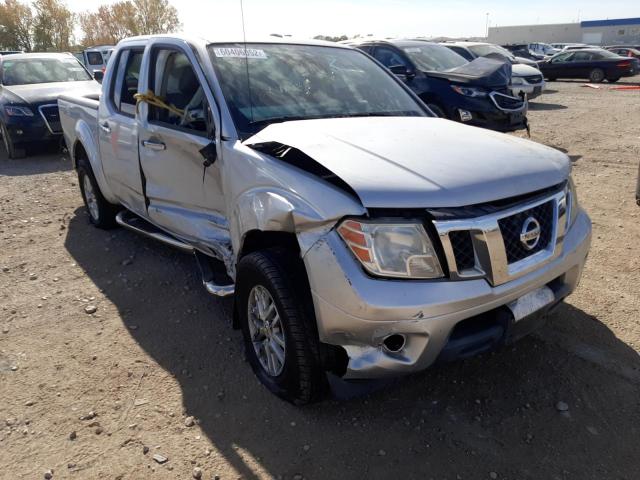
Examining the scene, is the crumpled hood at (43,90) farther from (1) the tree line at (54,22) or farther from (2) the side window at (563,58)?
(1) the tree line at (54,22)

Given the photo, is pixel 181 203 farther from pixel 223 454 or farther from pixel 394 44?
pixel 394 44

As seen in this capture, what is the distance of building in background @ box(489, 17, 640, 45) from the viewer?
73.9 m

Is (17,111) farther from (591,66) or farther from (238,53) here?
(591,66)

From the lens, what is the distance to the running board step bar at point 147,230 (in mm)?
3930

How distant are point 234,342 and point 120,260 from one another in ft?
6.31

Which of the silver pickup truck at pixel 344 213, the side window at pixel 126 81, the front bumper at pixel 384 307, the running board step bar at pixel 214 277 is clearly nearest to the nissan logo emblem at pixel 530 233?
the silver pickup truck at pixel 344 213

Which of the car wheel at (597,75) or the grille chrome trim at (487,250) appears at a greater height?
the grille chrome trim at (487,250)

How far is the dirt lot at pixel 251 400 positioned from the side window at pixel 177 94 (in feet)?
4.38

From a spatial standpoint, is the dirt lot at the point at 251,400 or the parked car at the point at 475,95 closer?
the dirt lot at the point at 251,400

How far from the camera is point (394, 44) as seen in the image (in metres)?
9.64

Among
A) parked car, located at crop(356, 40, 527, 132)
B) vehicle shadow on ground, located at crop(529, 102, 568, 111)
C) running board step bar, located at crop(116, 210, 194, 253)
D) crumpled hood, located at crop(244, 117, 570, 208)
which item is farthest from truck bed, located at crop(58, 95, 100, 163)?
vehicle shadow on ground, located at crop(529, 102, 568, 111)

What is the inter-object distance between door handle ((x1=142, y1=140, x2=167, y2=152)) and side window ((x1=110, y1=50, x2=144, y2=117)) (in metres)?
0.47

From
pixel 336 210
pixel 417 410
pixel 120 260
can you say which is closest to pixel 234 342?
pixel 417 410

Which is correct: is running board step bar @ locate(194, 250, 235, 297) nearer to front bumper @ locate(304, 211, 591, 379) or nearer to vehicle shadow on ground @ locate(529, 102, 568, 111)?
front bumper @ locate(304, 211, 591, 379)
